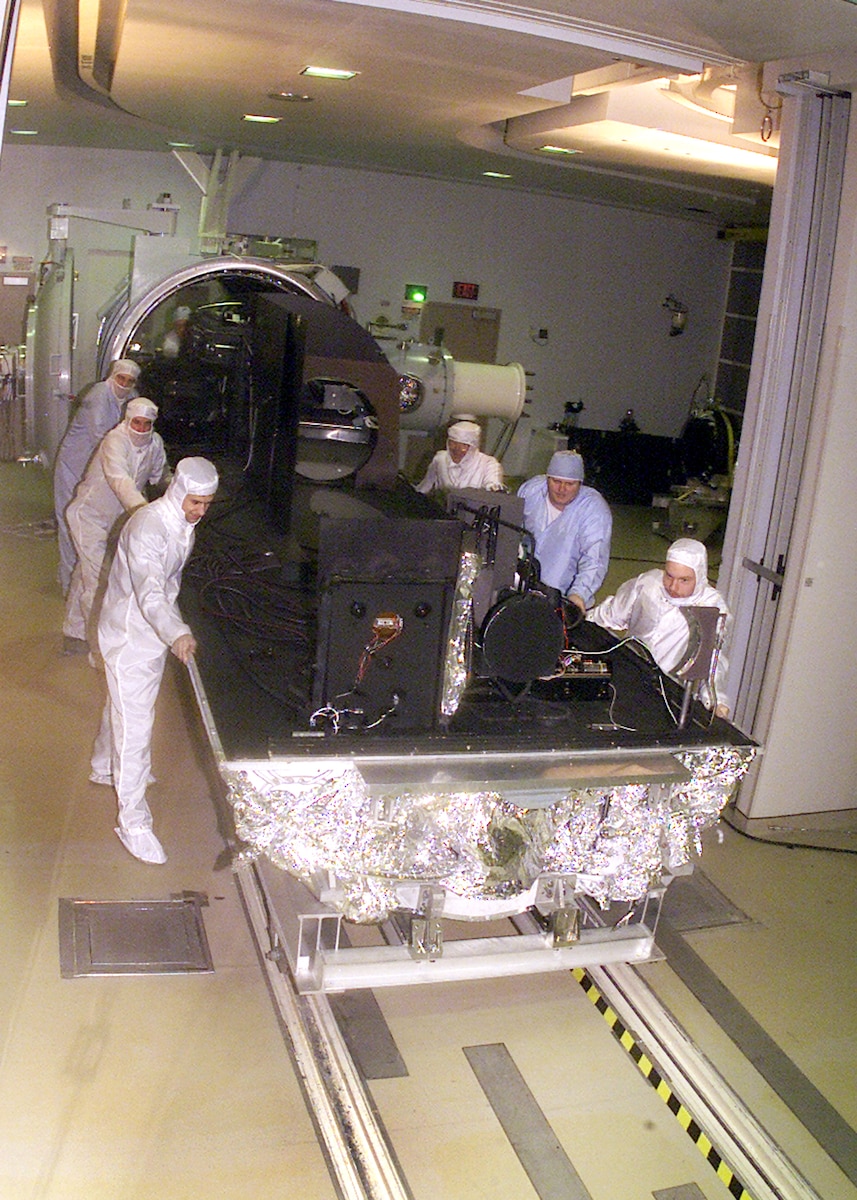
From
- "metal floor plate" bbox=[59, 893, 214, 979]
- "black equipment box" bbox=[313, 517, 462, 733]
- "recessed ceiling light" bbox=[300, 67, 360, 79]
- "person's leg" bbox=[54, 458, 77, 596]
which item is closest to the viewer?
"black equipment box" bbox=[313, 517, 462, 733]

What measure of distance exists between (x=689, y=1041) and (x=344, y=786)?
124 centimetres

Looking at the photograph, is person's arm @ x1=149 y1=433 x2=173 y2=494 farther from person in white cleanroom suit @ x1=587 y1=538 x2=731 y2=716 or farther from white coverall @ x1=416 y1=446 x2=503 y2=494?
person in white cleanroom suit @ x1=587 y1=538 x2=731 y2=716

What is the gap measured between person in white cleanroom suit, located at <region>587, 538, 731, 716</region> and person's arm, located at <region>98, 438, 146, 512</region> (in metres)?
2.00

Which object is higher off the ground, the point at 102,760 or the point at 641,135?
the point at 641,135

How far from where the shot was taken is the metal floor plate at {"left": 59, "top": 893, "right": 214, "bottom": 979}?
3191 mm

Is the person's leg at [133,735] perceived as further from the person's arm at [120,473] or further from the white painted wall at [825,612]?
the white painted wall at [825,612]

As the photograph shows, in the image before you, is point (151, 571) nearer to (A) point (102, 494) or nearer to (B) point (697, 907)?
(A) point (102, 494)

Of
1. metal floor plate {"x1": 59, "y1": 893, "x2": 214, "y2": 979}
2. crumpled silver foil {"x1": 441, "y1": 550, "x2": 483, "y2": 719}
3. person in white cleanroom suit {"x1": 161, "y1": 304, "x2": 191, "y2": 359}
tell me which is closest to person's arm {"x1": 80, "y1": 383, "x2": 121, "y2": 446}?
person in white cleanroom suit {"x1": 161, "y1": 304, "x2": 191, "y2": 359}

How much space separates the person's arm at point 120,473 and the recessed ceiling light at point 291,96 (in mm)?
1890

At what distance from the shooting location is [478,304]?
10031 mm

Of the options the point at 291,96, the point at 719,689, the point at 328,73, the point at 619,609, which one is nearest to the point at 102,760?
the point at 619,609

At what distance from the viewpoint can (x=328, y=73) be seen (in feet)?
15.5

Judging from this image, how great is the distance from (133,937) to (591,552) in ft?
7.41

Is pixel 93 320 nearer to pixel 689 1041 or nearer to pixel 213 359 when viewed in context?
pixel 213 359
